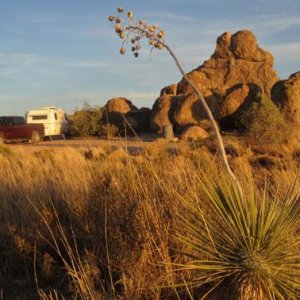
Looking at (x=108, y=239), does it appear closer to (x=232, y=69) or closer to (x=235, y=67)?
(x=232, y=69)

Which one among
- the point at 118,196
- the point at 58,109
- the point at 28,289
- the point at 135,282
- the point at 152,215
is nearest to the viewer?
the point at 135,282

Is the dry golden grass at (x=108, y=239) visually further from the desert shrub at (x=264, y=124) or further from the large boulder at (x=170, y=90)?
the large boulder at (x=170, y=90)

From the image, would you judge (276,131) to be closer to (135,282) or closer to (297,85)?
(297,85)

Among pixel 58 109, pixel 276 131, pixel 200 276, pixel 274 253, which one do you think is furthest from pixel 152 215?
pixel 58 109

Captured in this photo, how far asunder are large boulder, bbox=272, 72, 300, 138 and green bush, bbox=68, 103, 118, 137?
10275 millimetres

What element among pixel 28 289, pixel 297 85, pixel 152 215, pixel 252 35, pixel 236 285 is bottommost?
pixel 28 289

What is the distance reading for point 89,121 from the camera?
35000 mm

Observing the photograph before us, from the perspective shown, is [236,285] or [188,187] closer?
[236,285]

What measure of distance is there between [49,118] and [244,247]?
32630mm

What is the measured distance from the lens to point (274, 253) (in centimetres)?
382

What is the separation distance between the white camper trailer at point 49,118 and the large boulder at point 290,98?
1405 cm

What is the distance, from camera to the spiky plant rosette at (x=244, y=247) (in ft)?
12.4

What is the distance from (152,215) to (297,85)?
84.6ft

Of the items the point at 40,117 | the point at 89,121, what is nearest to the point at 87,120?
the point at 89,121
